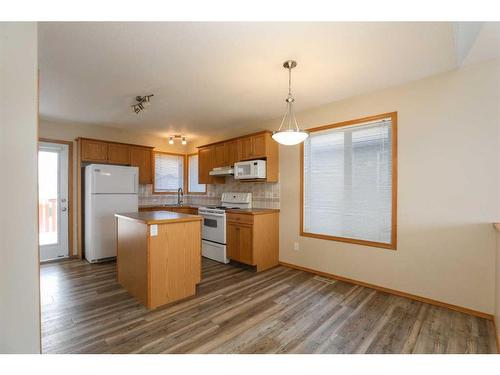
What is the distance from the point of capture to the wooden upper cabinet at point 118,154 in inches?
177

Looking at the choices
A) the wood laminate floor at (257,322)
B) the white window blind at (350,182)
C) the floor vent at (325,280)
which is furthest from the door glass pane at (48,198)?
the floor vent at (325,280)

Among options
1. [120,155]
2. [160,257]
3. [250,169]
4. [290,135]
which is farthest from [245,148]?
[120,155]

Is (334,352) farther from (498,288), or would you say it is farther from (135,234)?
(135,234)

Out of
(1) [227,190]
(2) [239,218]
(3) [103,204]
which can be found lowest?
(2) [239,218]

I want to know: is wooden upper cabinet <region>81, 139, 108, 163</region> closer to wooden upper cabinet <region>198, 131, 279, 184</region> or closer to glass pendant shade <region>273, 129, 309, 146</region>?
wooden upper cabinet <region>198, 131, 279, 184</region>

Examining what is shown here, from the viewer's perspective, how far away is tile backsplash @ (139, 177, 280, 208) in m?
4.09

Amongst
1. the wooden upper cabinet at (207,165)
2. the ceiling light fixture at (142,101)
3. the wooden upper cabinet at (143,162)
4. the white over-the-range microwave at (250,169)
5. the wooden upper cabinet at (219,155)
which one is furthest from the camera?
the wooden upper cabinet at (207,165)

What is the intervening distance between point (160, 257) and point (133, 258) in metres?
0.44

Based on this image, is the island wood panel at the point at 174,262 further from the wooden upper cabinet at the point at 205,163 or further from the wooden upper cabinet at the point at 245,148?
the wooden upper cabinet at the point at 205,163

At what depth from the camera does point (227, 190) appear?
196 inches

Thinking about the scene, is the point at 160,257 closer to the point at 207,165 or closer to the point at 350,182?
the point at 350,182

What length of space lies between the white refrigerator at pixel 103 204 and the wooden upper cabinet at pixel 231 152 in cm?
188

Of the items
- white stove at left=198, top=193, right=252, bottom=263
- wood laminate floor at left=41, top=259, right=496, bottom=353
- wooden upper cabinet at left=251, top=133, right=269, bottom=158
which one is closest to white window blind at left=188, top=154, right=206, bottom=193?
white stove at left=198, top=193, right=252, bottom=263
